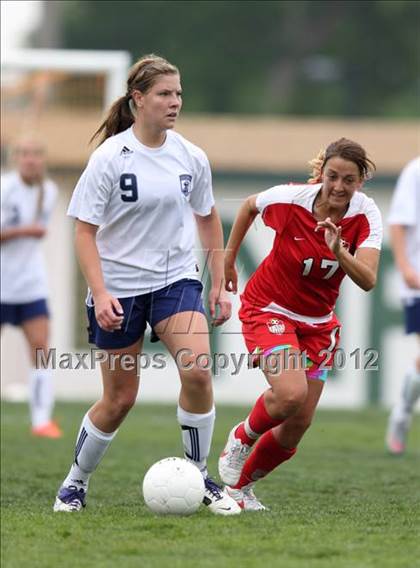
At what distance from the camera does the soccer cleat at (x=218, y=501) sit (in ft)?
22.0

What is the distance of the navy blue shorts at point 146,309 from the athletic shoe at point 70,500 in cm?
77

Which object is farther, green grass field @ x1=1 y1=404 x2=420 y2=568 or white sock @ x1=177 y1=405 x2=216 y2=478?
white sock @ x1=177 y1=405 x2=216 y2=478

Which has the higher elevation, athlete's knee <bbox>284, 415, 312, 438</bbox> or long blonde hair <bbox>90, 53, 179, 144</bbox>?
long blonde hair <bbox>90, 53, 179, 144</bbox>

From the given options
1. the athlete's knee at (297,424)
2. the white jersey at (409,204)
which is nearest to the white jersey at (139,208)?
the athlete's knee at (297,424)

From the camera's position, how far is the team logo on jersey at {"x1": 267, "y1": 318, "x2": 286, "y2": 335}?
7.00m

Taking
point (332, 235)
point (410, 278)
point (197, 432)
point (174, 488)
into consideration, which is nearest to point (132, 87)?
point (332, 235)

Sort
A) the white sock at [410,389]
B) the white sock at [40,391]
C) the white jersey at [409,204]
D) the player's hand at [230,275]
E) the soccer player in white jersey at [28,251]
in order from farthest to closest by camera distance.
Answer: the white sock at [40,391] → the soccer player in white jersey at [28,251] → the white sock at [410,389] → the white jersey at [409,204] → the player's hand at [230,275]

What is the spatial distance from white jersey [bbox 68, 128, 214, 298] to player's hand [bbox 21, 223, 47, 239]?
4689 millimetres

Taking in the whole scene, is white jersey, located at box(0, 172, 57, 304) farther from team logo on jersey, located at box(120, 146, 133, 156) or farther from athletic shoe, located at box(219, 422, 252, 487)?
team logo on jersey, located at box(120, 146, 133, 156)

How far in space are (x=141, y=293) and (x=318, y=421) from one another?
7952 mm

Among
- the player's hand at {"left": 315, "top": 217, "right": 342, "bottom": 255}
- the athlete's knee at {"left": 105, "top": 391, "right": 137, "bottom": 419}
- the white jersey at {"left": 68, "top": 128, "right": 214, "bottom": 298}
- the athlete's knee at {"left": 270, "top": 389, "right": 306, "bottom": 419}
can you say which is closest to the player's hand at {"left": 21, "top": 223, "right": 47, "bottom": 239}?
the white jersey at {"left": 68, "top": 128, "right": 214, "bottom": 298}

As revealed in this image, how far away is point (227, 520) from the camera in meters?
6.45

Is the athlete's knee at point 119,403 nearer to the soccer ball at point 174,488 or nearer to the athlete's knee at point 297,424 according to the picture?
the soccer ball at point 174,488

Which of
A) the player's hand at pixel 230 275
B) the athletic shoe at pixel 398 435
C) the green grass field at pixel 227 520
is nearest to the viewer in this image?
the green grass field at pixel 227 520
